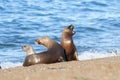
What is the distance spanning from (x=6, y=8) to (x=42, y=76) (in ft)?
63.6

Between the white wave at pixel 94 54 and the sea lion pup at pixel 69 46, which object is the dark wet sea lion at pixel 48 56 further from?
the white wave at pixel 94 54

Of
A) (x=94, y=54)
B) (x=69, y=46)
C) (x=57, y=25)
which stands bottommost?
(x=57, y=25)

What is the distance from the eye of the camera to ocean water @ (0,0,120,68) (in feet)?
46.3

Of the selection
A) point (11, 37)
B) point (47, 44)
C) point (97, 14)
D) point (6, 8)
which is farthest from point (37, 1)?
point (47, 44)

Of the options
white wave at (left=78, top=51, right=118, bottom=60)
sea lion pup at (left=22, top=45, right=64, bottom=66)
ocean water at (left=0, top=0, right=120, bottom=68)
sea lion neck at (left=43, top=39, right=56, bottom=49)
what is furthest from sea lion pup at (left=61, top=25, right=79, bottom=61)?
white wave at (left=78, top=51, right=118, bottom=60)

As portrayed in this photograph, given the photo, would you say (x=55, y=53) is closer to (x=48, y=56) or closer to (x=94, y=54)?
(x=48, y=56)

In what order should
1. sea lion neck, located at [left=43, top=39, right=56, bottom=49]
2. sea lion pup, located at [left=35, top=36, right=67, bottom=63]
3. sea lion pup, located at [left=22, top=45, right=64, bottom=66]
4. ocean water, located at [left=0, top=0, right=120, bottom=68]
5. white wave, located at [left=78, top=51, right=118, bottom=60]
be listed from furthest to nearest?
1. ocean water, located at [left=0, top=0, right=120, bottom=68]
2. white wave, located at [left=78, top=51, right=118, bottom=60]
3. sea lion neck, located at [left=43, top=39, right=56, bottom=49]
4. sea lion pup, located at [left=35, top=36, right=67, bottom=63]
5. sea lion pup, located at [left=22, top=45, right=64, bottom=66]

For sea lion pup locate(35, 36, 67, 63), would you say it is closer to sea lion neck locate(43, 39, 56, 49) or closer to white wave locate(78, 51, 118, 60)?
sea lion neck locate(43, 39, 56, 49)

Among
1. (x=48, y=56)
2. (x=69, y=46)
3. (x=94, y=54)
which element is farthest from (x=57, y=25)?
(x=48, y=56)

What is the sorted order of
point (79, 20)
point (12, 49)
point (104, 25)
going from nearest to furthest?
point (12, 49), point (104, 25), point (79, 20)

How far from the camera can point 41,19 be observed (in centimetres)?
2166

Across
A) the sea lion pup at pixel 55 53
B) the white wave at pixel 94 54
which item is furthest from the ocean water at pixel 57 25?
the sea lion pup at pixel 55 53

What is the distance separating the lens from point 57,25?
19.9 m

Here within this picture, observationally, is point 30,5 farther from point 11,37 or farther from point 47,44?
point 47,44
